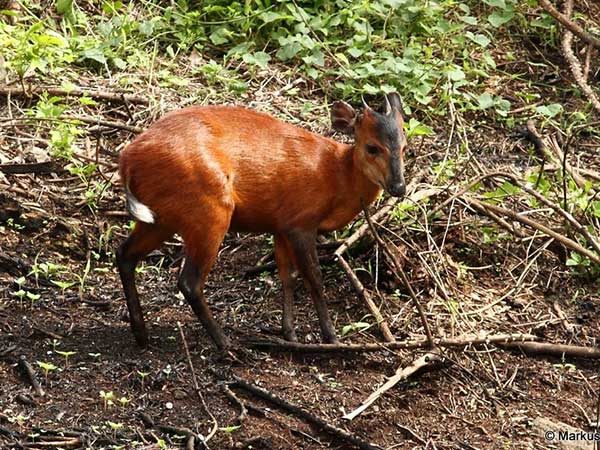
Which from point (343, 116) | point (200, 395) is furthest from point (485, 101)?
point (200, 395)

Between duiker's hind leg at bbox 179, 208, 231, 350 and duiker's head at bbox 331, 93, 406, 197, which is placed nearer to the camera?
duiker's hind leg at bbox 179, 208, 231, 350

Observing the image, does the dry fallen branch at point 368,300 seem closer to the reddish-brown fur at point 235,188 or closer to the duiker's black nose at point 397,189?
the reddish-brown fur at point 235,188

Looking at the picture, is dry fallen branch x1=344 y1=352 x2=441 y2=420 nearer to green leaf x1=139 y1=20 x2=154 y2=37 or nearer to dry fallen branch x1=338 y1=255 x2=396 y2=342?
dry fallen branch x1=338 y1=255 x2=396 y2=342

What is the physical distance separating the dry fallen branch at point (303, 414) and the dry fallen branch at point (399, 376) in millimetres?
118

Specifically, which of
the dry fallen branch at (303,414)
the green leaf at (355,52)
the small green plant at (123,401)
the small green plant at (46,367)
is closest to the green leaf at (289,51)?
the green leaf at (355,52)

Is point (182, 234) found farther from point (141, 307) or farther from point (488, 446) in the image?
point (488, 446)

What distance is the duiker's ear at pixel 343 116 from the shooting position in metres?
7.21

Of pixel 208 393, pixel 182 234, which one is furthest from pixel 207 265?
pixel 208 393

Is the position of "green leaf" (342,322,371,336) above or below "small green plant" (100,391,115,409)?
below

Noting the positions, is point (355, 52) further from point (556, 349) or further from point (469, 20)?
point (556, 349)

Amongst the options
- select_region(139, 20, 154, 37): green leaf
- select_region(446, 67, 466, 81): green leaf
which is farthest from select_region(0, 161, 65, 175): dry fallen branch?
select_region(446, 67, 466, 81): green leaf

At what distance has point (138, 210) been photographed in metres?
6.41

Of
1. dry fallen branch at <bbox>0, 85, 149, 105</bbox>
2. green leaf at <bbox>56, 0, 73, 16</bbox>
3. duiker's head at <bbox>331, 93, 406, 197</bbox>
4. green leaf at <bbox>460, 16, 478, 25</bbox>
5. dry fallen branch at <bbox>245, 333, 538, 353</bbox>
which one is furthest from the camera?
green leaf at <bbox>460, 16, 478, 25</bbox>

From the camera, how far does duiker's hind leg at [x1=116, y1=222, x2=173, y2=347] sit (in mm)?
6680
